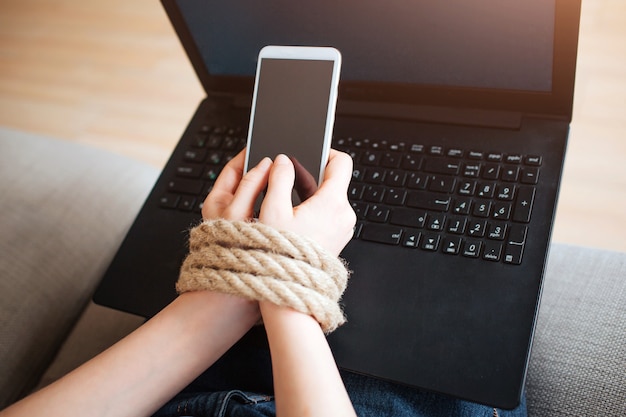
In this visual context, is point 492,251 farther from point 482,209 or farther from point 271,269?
point 271,269

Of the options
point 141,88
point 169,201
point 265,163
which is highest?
point 265,163

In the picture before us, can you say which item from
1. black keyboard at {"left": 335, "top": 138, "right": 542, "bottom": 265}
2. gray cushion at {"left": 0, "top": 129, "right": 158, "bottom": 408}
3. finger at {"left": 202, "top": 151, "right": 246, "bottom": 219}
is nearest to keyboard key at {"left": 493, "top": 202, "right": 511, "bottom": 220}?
black keyboard at {"left": 335, "top": 138, "right": 542, "bottom": 265}

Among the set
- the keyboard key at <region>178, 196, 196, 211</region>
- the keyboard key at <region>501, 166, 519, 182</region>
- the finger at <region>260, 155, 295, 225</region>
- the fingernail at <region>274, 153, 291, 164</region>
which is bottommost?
the keyboard key at <region>178, 196, 196, 211</region>

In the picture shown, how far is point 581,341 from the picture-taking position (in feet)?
1.78

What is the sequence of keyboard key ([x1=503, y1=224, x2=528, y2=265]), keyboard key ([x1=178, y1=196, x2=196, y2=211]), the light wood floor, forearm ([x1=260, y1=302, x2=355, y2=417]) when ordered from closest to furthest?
forearm ([x1=260, y1=302, x2=355, y2=417]), keyboard key ([x1=503, y1=224, x2=528, y2=265]), keyboard key ([x1=178, y1=196, x2=196, y2=211]), the light wood floor

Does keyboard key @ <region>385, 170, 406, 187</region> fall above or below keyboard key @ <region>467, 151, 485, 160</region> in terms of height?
below

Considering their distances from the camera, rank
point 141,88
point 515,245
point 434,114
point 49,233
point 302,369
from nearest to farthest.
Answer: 1. point 302,369
2. point 515,245
3. point 434,114
4. point 49,233
5. point 141,88

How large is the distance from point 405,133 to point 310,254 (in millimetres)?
235

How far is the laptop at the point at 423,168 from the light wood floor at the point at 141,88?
11.4 inches

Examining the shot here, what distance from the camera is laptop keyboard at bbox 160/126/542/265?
50 centimetres

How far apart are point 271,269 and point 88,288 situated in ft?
1.27

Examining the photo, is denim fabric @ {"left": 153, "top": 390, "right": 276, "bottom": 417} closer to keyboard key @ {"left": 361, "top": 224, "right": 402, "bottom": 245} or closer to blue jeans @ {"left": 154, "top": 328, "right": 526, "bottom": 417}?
blue jeans @ {"left": 154, "top": 328, "right": 526, "bottom": 417}

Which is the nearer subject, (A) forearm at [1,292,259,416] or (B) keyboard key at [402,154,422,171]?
(A) forearm at [1,292,259,416]

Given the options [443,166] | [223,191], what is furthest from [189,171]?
[443,166]
